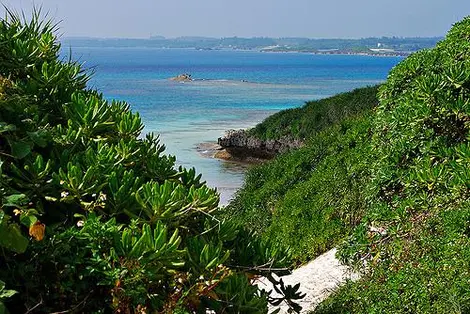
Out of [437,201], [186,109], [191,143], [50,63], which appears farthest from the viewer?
[186,109]

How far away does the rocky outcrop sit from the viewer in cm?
3578

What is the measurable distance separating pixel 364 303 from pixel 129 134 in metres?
2.43

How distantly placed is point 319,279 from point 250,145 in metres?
28.8

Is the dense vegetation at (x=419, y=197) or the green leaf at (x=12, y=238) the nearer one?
the green leaf at (x=12, y=238)

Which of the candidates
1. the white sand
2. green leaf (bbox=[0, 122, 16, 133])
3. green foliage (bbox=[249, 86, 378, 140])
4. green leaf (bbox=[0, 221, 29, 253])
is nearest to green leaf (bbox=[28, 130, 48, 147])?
green leaf (bbox=[0, 122, 16, 133])

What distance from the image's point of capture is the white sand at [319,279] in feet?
24.3

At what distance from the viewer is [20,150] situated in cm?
310

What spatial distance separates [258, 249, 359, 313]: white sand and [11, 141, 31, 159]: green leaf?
4.54m

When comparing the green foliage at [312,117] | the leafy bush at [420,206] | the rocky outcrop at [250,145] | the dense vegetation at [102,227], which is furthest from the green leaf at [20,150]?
the rocky outcrop at [250,145]

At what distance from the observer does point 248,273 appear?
3.46 metres

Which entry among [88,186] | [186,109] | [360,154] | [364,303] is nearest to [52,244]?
[88,186]

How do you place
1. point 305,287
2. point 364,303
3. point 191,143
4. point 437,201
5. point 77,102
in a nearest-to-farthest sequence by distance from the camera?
1. point 77,102
2. point 364,303
3. point 437,201
4. point 305,287
5. point 191,143

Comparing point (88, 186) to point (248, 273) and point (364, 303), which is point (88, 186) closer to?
point (248, 273)

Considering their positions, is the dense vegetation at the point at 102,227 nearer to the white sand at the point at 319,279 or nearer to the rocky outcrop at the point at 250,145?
the white sand at the point at 319,279
